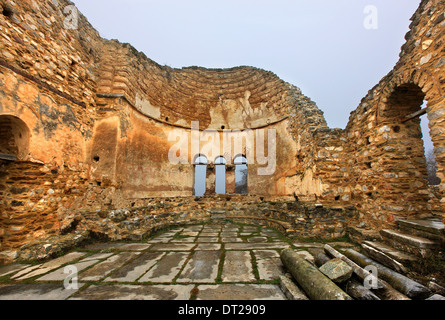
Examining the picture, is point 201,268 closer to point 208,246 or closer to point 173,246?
point 208,246

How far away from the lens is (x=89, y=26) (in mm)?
5848

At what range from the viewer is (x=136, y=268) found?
317cm

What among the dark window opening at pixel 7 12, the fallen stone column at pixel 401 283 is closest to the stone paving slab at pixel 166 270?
the fallen stone column at pixel 401 283

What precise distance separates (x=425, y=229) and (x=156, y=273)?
4497mm

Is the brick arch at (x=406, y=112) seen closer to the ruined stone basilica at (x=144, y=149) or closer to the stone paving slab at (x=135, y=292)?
the ruined stone basilica at (x=144, y=149)

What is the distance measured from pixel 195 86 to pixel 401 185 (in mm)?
9147

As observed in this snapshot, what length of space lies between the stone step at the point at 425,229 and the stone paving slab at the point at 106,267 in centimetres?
518

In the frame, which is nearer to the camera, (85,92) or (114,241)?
(114,241)

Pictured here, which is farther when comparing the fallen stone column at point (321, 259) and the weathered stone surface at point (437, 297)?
the fallen stone column at point (321, 259)

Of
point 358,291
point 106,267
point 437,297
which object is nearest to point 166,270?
point 106,267

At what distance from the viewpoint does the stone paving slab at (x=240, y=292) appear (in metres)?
2.27
